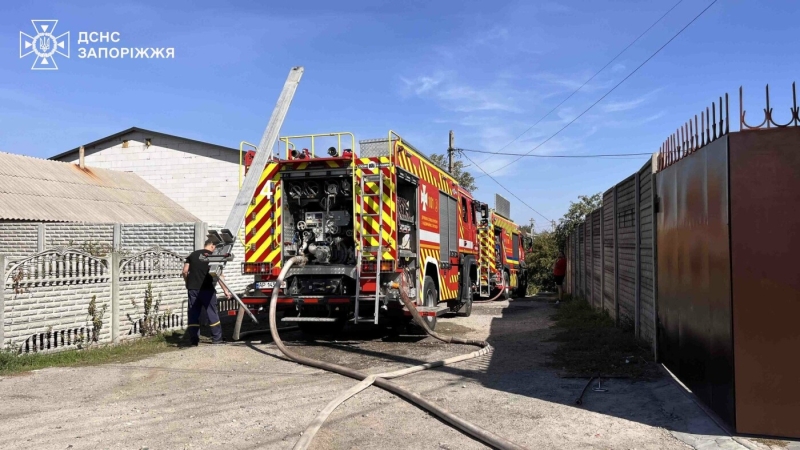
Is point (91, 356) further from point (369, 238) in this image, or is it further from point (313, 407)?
point (313, 407)

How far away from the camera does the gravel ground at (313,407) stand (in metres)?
4.59

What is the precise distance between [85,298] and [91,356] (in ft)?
3.05

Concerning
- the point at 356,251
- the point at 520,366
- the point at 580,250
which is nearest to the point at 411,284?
the point at 356,251

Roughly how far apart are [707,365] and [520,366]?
277 centimetres

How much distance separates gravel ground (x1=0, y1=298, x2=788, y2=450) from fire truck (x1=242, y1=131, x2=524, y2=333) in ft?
3.53

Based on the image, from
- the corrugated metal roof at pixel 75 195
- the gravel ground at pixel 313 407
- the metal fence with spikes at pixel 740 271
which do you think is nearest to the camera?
the metal fence with spikes at pixel 740 271

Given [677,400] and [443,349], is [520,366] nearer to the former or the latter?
[443,349]

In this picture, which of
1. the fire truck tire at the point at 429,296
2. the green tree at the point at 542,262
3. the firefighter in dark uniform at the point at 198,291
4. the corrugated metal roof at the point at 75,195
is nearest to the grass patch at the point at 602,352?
the fire truck tire at the point at 429,296

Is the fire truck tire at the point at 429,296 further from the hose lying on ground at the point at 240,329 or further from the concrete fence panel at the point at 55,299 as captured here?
the concrete fence panel at the point at 55,299

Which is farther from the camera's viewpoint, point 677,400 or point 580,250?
point 580,250

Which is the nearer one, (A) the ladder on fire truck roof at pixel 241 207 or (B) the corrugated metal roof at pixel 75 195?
(A) the ladder on fire truck roof at pixel 241 207

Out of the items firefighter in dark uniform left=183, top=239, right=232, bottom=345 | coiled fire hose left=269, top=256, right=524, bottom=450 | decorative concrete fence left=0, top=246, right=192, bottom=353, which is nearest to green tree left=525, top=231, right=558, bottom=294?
coiled fire hose left=269, top=256, right=524, bottom=450

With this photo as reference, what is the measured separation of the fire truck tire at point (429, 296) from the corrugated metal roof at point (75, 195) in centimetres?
1595

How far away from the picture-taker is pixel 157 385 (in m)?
6.58
